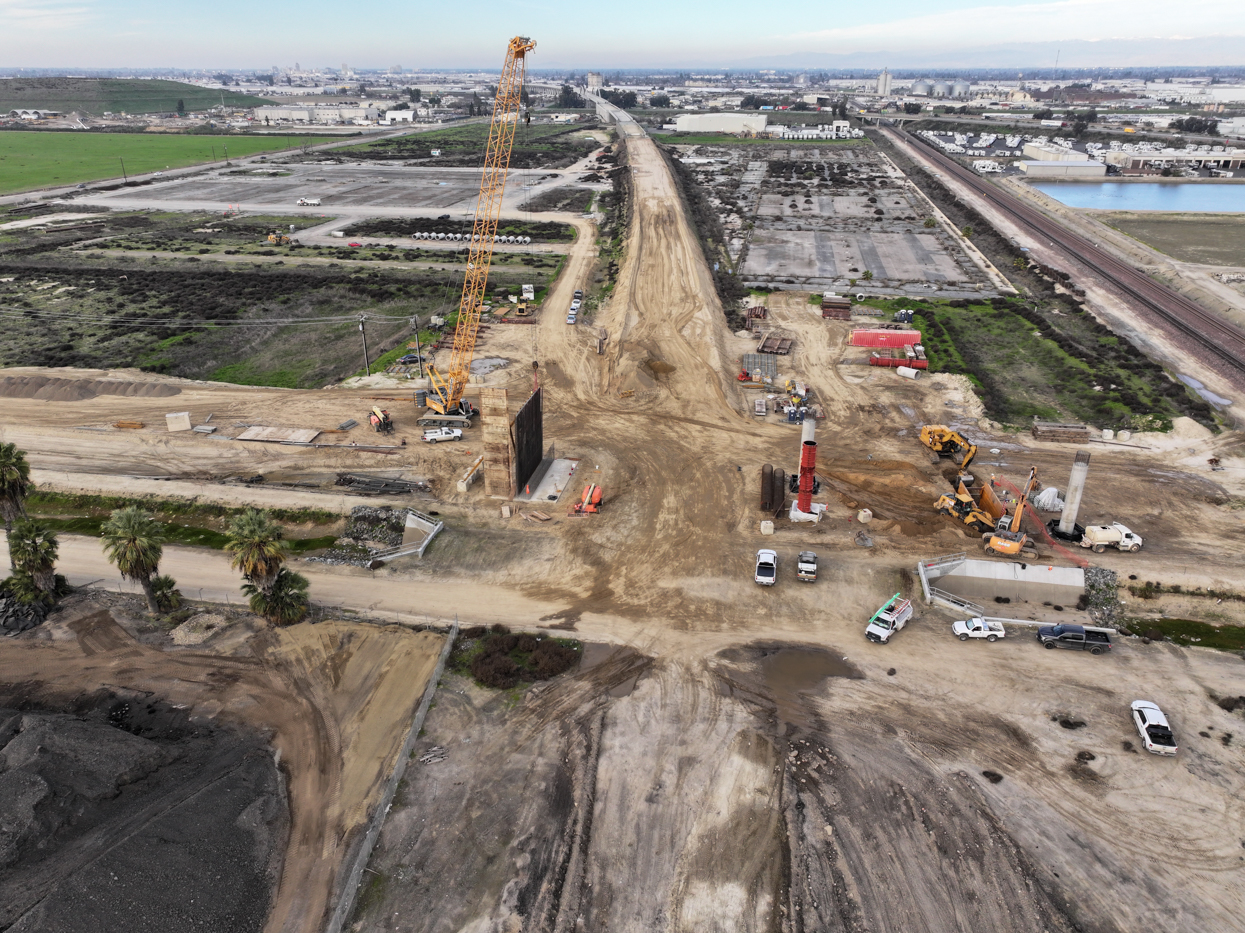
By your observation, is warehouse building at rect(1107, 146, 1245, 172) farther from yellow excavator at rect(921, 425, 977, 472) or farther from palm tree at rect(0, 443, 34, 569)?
palm tree at rect(0, 443, 34, 569)

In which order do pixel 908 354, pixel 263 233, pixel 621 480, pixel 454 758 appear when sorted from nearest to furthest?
pixel 454 758 → pixel 621 480 → pixel 908 354 → pixel 263 233

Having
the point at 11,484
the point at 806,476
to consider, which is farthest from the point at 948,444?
the point at 11,484

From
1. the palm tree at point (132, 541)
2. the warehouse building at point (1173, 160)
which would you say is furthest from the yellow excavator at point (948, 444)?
the warehouse building at point (1173, 160)

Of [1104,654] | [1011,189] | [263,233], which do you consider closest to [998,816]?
[1104,654]

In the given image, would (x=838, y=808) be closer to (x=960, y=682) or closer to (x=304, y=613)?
(x=960, y=682)

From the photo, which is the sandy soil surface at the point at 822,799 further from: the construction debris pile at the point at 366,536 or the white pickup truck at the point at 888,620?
the construction debris pile at the point at 366,536

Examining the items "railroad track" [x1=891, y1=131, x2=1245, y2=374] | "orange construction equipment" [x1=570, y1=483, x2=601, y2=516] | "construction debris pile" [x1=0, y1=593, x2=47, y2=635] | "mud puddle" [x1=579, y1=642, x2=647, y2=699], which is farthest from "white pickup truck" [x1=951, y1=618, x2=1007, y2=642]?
"railroad track" [x1=891, y1=131, x2=1245, y2=374]

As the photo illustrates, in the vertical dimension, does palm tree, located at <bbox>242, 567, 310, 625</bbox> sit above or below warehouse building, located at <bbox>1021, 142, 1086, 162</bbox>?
below
